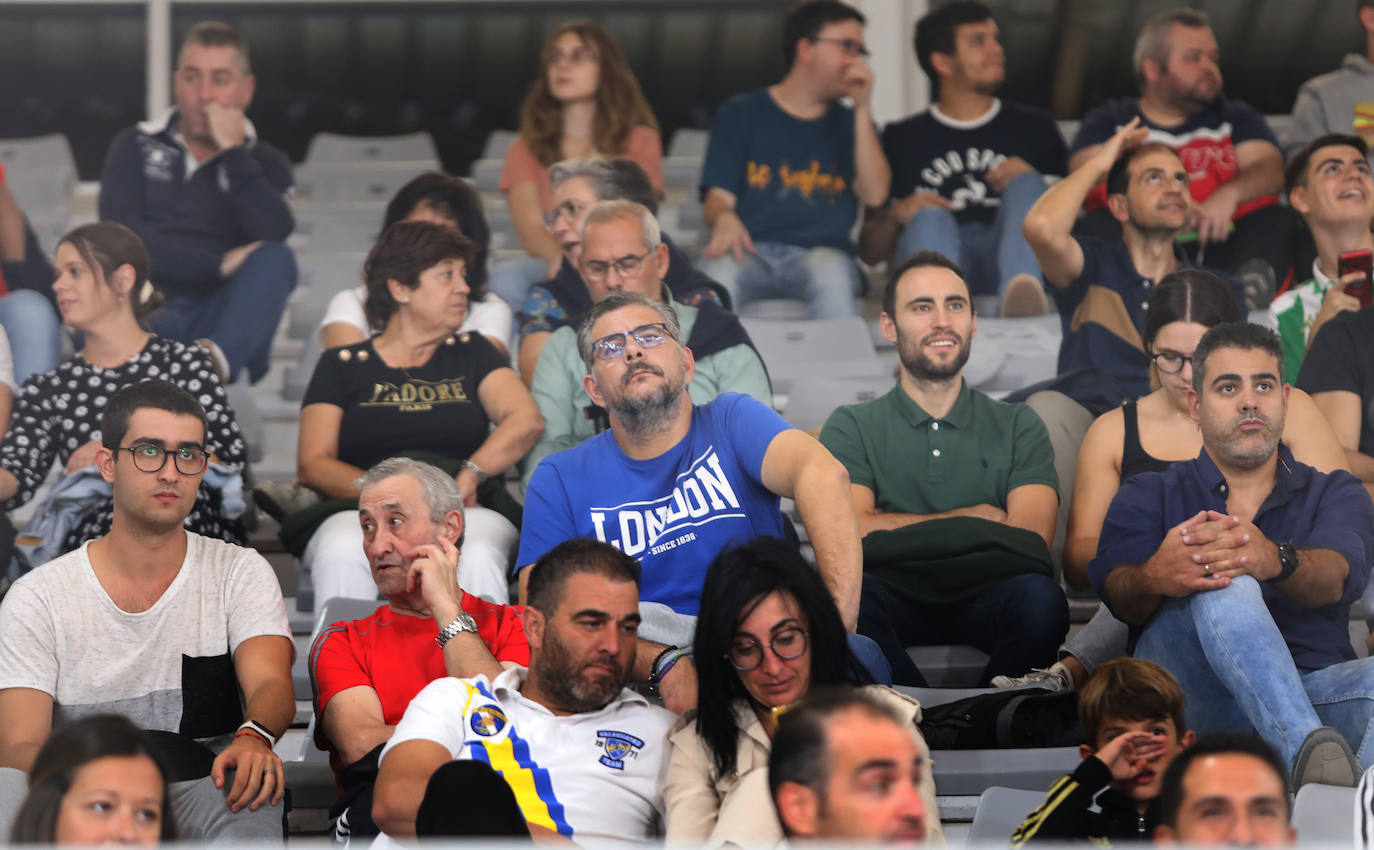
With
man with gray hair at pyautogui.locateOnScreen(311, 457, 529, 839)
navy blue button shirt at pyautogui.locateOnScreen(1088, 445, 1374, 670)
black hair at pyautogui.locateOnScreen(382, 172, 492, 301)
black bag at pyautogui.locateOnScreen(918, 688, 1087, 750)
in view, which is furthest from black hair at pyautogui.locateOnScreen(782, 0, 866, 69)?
black bag at pyautogui.locateOnScreen(918, 688, 1087, 750)

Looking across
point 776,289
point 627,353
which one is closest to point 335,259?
point 776,289

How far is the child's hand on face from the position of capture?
2203 mm

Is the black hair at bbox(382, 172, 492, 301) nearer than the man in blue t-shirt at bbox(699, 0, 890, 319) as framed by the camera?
Yes

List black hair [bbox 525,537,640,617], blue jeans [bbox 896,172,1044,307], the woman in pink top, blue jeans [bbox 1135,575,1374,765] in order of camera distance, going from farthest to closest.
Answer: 1. the woman in pink top
2. blue jeans [bbox 896,172,1044,307]
3. blue jeans [bbox 1135,575,1374,765]
4. black hair [bbox 525,537,640,617]

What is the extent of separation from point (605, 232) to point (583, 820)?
61.6 inches

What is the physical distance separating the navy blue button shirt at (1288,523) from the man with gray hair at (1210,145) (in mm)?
1545

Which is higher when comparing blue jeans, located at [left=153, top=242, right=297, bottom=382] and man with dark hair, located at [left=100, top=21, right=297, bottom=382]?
man with dark hair, located at [left=100, top=21, right=297, bottom=382]

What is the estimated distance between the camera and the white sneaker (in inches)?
105

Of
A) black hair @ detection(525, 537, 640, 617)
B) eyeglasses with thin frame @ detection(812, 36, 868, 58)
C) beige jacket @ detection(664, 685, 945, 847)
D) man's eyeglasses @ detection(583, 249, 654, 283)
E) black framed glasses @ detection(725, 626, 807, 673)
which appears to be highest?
eyeglasses with thin frame @ detection(812, 36, 868, 58)

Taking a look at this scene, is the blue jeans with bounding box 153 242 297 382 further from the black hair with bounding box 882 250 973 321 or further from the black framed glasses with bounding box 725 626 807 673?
Result: the black framed glasses with bounding box 725 626 807 673

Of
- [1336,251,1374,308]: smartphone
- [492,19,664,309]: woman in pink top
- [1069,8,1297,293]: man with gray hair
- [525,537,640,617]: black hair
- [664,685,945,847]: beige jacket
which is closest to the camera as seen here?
[664,685,945,847]: beige jacket

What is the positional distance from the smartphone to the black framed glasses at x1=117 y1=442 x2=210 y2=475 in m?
2.58

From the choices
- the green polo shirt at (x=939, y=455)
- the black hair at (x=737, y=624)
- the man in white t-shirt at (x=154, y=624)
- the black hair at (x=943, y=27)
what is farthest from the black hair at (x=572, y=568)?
the black hair at (x=943, y=27)

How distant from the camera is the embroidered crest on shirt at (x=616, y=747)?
88.0 inches
